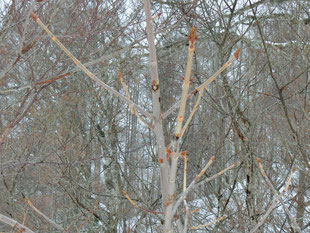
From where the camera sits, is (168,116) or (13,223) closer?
(13,223)

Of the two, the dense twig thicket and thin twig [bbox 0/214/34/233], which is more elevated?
the dense twig thicket

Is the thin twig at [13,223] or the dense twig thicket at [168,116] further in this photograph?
the dense twig thicket at [168,116]

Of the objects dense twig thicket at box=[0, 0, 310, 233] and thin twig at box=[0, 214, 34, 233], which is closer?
thin twig at box=[0, 214, 34, 233]

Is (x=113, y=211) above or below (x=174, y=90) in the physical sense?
below

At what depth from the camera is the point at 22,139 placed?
18.1ft

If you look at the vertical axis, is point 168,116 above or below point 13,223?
above

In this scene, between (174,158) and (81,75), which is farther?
(81,75)

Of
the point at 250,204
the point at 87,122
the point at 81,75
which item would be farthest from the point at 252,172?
the point at 87,122

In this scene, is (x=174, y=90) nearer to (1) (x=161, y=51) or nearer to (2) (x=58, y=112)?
(1) (x=161, y=51)

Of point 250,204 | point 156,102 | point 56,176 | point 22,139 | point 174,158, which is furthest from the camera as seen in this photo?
point 22,139

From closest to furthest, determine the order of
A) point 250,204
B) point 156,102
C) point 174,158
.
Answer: point 174,158 → point 156,102 → point 250,204

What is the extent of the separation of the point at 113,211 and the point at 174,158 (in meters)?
5.01

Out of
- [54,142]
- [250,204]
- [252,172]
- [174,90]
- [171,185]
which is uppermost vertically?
[174,90]

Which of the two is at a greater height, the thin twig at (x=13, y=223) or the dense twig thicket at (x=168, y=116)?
the dense twig thicket at (x=168, y=116)
